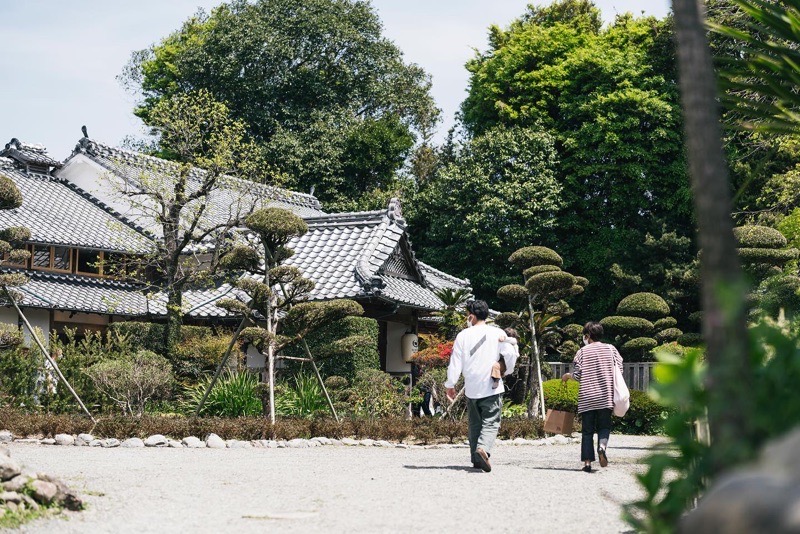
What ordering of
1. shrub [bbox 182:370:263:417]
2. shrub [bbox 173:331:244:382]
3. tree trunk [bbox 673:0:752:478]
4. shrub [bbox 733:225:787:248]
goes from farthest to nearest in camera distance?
shrub [bbox 733:225:787:248] < shrub [bbox 173:331:244:382] < shrub [bbox 182:370:263:417] < tree trunk [bbox 673:0:752:478]

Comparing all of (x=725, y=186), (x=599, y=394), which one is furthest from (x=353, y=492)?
(x=725, y=186)

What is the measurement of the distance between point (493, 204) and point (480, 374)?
23.1 meters

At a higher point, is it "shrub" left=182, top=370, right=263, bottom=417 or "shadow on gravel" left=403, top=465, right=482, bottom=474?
"shrub" left=182, top=370, right=263, bottom=417

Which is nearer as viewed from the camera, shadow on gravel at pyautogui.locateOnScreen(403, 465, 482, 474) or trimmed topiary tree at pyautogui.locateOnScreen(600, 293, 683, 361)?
shadow on gravel at pyautogui.locateOnScreen(403, 465, 482, 474)

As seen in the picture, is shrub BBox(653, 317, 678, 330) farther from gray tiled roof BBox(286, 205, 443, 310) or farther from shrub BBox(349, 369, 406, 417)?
shrub BBox(349, 369, 406, 417)

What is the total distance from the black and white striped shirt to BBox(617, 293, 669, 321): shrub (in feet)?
47.1

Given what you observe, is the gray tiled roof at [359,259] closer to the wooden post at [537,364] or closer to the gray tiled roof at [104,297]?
the gray tiled roof at [104,297]

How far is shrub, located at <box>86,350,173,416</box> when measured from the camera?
53.2 feet

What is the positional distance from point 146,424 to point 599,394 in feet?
21.9

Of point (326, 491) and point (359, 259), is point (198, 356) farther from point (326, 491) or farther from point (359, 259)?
point (326, 491)

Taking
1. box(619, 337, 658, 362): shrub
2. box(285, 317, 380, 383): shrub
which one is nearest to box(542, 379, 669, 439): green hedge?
box(619, 337, 658, 362): shrub

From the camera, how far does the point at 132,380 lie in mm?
16219

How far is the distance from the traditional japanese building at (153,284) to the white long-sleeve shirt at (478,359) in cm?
1074

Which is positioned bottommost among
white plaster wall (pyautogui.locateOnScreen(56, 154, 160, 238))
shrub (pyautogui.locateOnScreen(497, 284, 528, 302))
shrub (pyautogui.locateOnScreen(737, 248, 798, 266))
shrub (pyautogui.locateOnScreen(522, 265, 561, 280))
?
shrub (pyautogui.locateOnScreen(497, 284, 528, 302))
